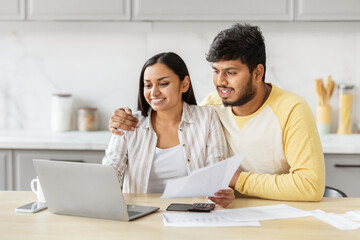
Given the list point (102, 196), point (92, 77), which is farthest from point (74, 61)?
point (102, 196)

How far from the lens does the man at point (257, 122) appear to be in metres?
1.77

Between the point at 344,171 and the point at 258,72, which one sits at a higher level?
the point at 258,72

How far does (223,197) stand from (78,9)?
6.31 ft

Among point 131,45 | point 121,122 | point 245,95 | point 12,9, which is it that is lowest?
point 121,122

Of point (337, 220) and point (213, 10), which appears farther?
point (213, 10)

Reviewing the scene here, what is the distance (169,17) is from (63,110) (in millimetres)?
984

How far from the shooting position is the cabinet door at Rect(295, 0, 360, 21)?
2979 millimetres

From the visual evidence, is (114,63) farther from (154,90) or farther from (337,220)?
(337,220)

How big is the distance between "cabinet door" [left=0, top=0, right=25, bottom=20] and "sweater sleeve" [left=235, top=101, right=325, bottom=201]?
1.98 metres

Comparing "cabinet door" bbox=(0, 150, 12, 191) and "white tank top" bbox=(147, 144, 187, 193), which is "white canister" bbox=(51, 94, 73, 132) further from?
"white tank top" bbox=(147, 144, 187, 193)

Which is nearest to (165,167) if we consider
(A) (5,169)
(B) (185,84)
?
(B) (185,84)

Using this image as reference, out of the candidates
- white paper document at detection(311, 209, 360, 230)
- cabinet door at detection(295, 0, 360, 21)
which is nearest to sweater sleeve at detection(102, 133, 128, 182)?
white paper document at detection(311, 209, 360, 230)

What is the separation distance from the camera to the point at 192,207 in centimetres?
157

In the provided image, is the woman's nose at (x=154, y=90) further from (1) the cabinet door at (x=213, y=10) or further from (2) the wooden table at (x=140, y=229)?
(1) the cabinet door at (x=213, y=10)
